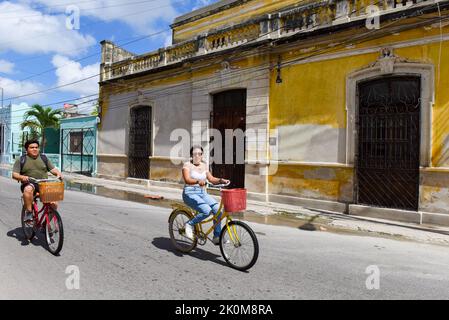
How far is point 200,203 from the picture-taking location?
15.9 feet

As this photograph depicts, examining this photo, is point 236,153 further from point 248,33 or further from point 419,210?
point 419,210

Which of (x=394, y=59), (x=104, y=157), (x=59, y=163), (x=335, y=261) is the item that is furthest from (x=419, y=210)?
(x=59, y=163)

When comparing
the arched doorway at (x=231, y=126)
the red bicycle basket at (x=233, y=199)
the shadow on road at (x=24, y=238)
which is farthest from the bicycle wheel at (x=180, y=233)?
the arched doorway at (x=231, y=126)

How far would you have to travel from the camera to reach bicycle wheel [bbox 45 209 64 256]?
496 cm

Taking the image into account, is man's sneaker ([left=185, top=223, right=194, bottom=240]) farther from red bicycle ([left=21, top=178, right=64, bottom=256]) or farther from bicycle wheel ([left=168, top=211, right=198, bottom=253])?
red bicycle ([left=21, top=178, right=64, bottom=256])

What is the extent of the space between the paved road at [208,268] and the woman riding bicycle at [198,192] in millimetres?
487

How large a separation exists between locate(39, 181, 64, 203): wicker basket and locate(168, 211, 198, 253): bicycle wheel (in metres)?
1.66

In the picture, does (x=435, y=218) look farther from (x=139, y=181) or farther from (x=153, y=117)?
(x=139, y=181)

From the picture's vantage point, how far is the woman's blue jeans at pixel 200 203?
482 cm

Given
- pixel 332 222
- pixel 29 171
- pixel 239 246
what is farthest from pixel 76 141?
pixel 239 246

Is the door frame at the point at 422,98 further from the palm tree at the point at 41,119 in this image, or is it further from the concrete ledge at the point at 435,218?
the palm tree at the point at 41,119

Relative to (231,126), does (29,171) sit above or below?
below

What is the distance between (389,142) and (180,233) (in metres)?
6.13

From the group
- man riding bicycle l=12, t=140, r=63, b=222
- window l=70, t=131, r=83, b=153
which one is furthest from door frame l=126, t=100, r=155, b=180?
man riding bicycle l=12, t=140, r=63, b=222
